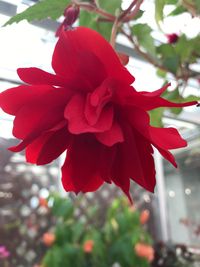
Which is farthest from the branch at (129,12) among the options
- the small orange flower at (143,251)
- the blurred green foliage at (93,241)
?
the small orange flower at (143,251)

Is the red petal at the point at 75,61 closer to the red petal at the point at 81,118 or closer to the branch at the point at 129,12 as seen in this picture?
the red petal at the point at 81,118

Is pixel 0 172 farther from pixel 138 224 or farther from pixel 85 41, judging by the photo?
pixel 85 41

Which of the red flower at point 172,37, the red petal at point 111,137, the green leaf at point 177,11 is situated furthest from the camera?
the red flower at point 172,37

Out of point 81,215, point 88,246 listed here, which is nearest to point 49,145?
point 88,246

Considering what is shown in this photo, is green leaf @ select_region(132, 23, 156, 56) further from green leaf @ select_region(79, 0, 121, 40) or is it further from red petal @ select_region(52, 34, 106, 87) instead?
red petal @ select_region(52, 34, 106, 87)

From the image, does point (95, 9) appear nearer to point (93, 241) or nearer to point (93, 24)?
point (93, 24)

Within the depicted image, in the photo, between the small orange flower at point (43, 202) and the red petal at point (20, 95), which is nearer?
the red petal at point (20, 95)

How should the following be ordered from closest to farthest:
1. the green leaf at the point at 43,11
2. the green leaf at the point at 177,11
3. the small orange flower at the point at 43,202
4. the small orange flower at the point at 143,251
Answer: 1. the green leaf at the point at 43,11
2. the green leaf at the point at 177,11
3. the small orange flower at the point at 143,251
4. the small orange flower at the point at 43,202
